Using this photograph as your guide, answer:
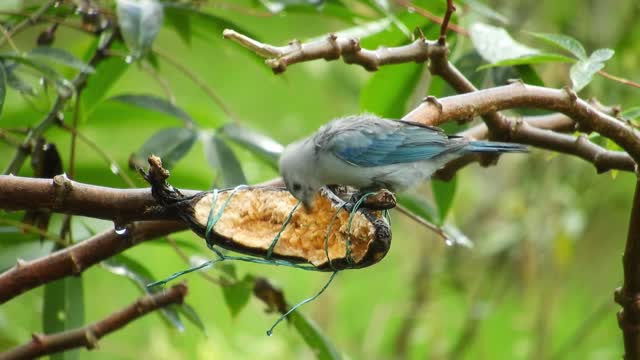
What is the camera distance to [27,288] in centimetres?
168

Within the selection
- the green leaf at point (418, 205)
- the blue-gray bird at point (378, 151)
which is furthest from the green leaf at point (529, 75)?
the green leaf at point (418, 205)

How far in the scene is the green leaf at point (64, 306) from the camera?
2127 mm

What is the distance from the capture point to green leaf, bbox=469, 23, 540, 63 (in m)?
1.98

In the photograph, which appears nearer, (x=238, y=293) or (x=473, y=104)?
(x=473, y=104)

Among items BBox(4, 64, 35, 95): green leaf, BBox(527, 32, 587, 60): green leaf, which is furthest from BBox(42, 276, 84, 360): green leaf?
BBox(527, 32, 587, 60): green leaf

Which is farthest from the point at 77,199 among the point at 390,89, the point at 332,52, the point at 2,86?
the point at 390,89

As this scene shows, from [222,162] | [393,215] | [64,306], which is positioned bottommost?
[393,215]

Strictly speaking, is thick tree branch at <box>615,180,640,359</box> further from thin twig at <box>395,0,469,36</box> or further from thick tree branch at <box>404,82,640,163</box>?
thin twig at <box>395,0,469,36</box>

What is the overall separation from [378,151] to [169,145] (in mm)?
510

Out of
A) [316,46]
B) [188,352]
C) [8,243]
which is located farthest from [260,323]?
[316,46]

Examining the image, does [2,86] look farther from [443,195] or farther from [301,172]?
[443,195]

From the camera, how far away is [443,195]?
231 cm

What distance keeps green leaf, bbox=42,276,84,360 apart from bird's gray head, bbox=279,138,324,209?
2.02 feet

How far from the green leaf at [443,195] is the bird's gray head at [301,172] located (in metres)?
0.48
